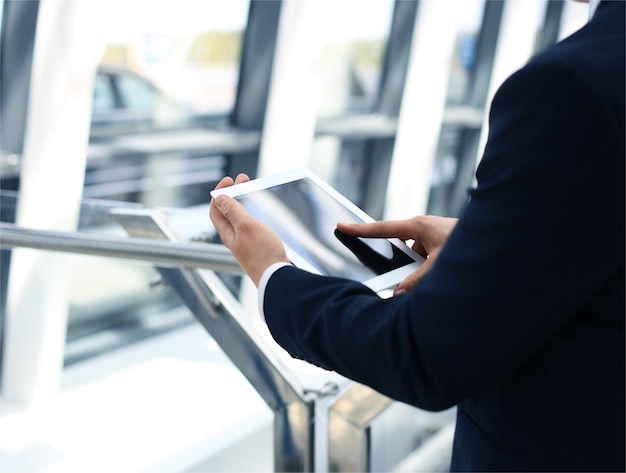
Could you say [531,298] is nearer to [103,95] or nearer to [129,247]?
[129,247]

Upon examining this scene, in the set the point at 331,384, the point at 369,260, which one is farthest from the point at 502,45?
the point at 369,260

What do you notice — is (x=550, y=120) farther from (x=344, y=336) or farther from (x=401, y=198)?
(x=401, y=198)

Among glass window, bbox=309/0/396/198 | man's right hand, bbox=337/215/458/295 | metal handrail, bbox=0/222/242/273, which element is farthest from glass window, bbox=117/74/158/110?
man's right hand, bbox=337/215/458/295

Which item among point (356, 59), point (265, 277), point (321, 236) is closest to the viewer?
point (265, 277)

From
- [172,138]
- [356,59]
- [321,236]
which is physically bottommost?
[172,138]

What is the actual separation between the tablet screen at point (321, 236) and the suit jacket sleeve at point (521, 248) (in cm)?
20

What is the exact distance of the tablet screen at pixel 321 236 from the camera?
101 cm

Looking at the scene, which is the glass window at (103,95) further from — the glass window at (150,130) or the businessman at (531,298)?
the businessman at (531,298)

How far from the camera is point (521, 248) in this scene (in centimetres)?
75

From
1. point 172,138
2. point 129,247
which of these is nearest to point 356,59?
point 172,138

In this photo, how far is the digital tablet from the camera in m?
0.99

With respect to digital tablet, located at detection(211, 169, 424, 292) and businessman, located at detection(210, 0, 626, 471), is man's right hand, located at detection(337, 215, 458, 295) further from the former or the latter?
businessman, located at detection(210, 0, 626, 471)

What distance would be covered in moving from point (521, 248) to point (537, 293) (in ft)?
0.16

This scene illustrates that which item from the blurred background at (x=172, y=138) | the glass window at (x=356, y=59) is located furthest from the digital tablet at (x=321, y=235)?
the glass window at (x=356, y=59)
